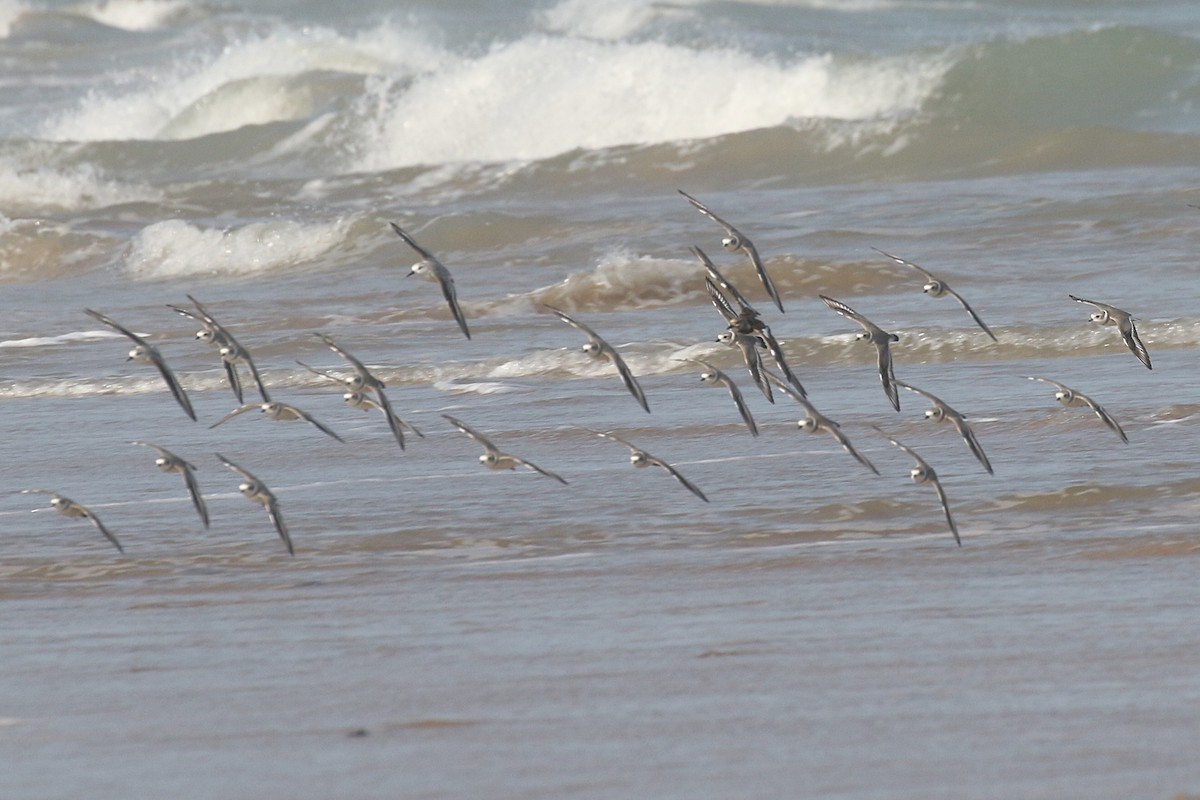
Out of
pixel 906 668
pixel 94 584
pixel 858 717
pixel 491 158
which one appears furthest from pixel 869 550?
pixel 491 158

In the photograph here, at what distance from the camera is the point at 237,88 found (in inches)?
1291

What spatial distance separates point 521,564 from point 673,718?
2.07 metres

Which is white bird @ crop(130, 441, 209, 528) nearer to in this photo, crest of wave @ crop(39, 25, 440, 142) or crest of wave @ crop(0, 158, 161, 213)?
crest of wave @ crop(0, 158, 161, 213)

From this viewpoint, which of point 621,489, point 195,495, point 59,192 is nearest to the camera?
point 195,495

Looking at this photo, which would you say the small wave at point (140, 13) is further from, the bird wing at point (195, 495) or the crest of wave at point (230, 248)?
the bird wing at point (195, 495)

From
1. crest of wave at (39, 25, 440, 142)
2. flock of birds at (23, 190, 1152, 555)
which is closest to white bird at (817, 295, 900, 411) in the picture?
flock of birds at (23, 190, 1152, 555)

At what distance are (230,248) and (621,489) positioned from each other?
1027 cm

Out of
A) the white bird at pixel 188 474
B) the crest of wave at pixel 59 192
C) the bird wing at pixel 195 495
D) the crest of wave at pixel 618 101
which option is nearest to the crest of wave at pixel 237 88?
the crest of wave at pixel 618 101

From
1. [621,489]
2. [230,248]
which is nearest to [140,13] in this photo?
[230,248]

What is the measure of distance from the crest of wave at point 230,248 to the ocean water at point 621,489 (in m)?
0.05

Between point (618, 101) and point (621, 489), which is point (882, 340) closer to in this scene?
point (621, 489)

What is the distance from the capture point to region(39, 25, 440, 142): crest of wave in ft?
106

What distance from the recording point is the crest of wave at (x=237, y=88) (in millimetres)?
32344

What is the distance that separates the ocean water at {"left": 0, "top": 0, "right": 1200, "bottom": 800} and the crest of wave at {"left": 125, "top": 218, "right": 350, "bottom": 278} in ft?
0.16
